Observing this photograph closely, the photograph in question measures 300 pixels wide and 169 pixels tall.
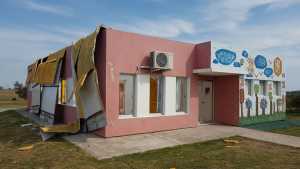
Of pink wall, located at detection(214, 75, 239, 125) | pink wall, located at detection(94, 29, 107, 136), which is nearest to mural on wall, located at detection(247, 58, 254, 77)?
pink wall, located at detection(214, 75, 239, 125)

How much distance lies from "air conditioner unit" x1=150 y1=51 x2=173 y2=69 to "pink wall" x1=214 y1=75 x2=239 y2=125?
376 centimetres

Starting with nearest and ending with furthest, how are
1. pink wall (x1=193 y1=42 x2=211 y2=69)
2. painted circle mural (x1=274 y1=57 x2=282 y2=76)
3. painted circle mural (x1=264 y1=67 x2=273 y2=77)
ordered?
pink wall (x1=193 y1=42 x2=211 y2=69) < painted circle mural (x1=264 y1=67 x2=273 y2=77) < painted circle mural (x1=274 y1=57 x2=282 y2=76)

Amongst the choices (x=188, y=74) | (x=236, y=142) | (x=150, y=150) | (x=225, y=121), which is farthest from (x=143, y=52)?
(x=225, y=121)

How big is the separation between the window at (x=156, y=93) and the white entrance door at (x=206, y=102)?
9.05ft

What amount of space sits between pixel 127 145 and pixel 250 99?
7277mm

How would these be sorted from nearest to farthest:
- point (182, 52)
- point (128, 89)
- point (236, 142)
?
point (236, 142) < point (128, 89) < point (182, 52)

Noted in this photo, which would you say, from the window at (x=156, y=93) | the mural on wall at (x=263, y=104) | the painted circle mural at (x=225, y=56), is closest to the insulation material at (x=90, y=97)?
the window at (x=156, y=93)

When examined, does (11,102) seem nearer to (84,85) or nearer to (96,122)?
(84,85)

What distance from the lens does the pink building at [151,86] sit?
26.8ft

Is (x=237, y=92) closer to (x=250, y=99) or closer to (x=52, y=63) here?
(x=250, y=99)

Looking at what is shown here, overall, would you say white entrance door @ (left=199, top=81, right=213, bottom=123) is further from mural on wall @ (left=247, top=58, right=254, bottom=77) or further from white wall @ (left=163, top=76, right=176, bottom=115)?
white wall @ (left=163, top=76, right=176, bottom=115)

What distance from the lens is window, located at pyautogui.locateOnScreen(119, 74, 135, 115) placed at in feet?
28.1

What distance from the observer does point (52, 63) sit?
12.1 m

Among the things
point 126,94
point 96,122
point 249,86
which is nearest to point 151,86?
point 126,94
